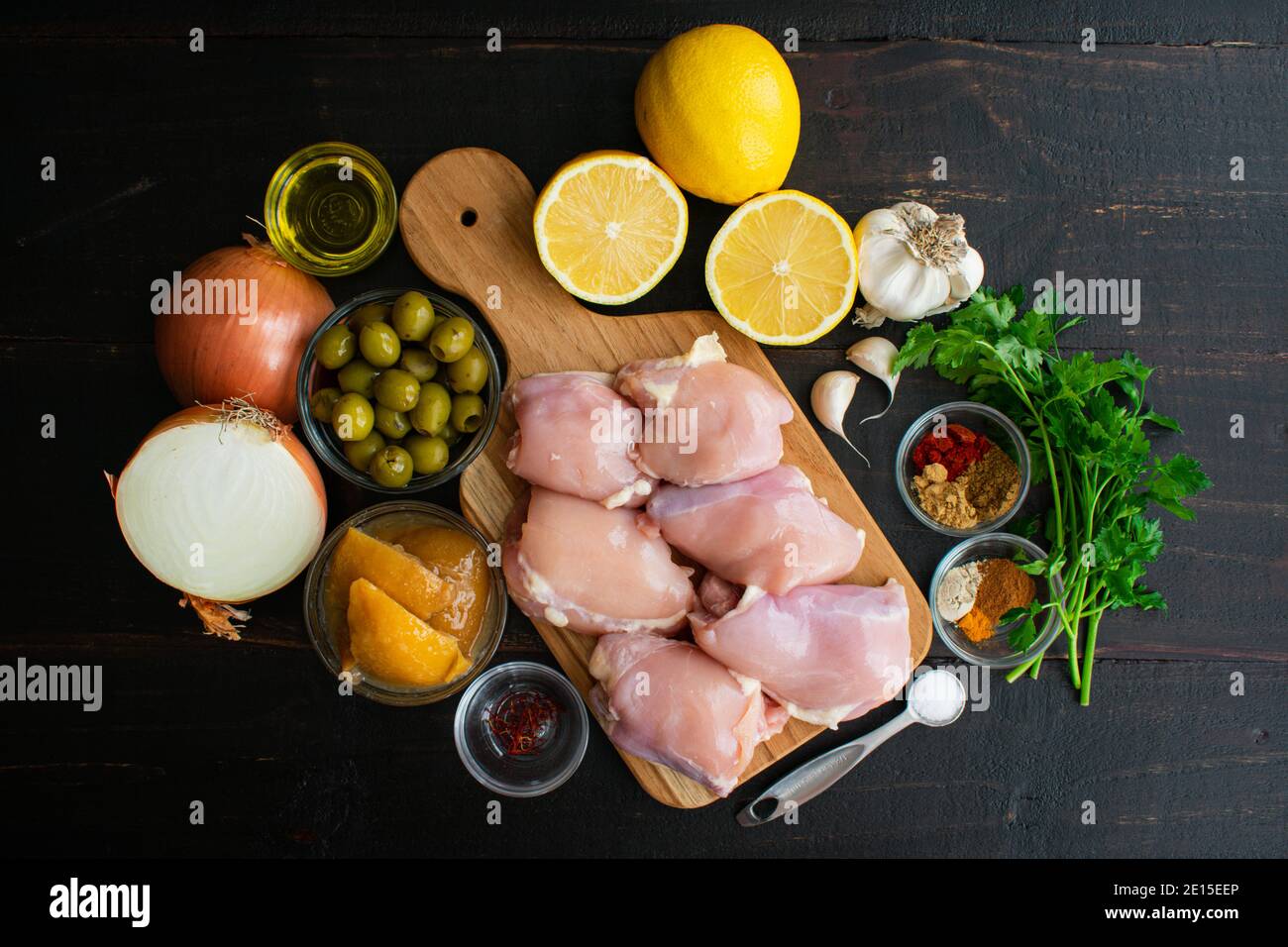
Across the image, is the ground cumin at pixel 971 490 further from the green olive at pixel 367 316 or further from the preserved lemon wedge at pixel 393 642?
the green olive at pixel 367 316

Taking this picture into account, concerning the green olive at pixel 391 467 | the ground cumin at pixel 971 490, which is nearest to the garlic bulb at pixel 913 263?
the ground cumin at pixel 971 490

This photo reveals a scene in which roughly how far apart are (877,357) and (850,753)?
3.12ft

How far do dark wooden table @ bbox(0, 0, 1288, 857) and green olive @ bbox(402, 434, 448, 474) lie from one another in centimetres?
25

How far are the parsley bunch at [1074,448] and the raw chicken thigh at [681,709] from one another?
2.33ft

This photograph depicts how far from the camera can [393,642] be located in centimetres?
185

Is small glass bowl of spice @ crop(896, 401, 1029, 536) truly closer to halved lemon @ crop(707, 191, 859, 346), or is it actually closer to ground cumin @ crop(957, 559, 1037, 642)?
ground cumin @ crop(957, 559, 1037, 642)

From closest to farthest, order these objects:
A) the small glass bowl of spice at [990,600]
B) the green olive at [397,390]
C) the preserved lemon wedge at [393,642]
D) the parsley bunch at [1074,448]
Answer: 1. the preserved lemon wedge at [393,642]
2. the green olive at [397,390]
3. the parsley bunch at [1074,448]
4. the small glass bowl of spice at [990,600]

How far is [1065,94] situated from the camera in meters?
2.29

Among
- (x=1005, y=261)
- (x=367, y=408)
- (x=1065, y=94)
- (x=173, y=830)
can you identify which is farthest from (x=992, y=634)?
(x=173, y=830)

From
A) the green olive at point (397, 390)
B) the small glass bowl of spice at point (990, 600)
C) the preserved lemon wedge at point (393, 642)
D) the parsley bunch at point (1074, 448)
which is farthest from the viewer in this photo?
the small glass bowl of spice at point (990, 600)

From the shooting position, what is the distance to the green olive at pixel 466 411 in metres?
2.02

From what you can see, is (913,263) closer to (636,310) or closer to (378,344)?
(636,310)

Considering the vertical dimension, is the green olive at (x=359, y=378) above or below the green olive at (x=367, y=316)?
below

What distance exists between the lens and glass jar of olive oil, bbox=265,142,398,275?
2.14 meters
